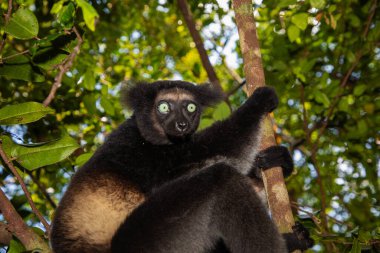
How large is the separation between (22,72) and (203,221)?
82.5 inches

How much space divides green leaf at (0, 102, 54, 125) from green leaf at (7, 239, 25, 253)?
0.88 m

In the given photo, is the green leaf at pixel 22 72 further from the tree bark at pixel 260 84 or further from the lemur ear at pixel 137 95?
the tree bark at pixel 260 84

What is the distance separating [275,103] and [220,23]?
14.7 feet

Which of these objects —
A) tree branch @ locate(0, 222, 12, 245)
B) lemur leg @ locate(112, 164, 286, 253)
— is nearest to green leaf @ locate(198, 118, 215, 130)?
lemur leg @ locate(112, 164, 286, 253)

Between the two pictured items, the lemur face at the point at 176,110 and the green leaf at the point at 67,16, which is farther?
the lemur face at the point at 176,110

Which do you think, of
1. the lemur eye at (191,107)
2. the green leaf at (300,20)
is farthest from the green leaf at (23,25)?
the green leaf at (300,20)

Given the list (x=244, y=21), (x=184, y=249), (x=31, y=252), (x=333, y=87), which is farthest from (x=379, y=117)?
(x=31, y=252)

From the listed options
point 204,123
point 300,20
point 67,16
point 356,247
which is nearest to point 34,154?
point 67,16

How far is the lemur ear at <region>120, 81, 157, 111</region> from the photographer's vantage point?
4785mm

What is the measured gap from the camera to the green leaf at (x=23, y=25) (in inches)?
138

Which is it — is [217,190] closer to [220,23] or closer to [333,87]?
[333,87]

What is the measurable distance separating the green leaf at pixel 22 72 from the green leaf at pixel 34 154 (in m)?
0.69

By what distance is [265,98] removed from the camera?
4109 mm

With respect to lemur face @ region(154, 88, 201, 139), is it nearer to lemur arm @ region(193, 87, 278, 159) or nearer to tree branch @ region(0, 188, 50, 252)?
lemur arm @ region(193, 87, 278, 159)
